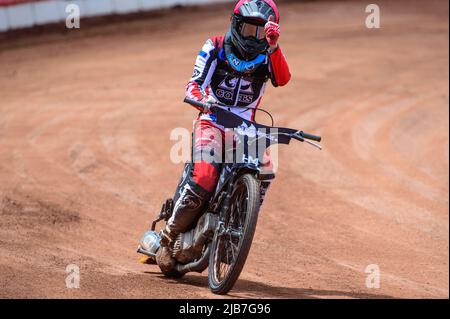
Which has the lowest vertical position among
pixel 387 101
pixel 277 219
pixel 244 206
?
pixel 387 101

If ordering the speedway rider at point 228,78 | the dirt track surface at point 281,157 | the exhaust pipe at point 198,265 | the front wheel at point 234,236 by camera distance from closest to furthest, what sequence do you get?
the front wheel at point 234,236, the speedway rider at point 228,78, the exhaust pipe at point 198,265, the dirt track surface at point 281,157

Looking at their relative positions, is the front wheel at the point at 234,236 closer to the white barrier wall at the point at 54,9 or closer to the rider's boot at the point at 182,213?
the rider's boot at the point at 182,213

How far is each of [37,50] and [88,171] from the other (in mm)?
8225

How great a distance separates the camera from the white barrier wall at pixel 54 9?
2117cm

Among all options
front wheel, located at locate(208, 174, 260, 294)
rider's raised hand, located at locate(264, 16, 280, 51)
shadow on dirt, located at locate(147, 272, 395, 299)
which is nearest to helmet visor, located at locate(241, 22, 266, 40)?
rider's raised hand, located at locate(264, 16, 280, 51)

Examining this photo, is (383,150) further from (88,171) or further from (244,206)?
(244,206)

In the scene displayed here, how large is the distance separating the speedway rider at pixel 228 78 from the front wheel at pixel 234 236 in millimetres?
353

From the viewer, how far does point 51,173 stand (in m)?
12.4

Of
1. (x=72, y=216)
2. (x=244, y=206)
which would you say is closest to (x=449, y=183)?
(x=72, y=216)

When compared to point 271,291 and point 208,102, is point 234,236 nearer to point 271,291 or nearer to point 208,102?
point 271,291

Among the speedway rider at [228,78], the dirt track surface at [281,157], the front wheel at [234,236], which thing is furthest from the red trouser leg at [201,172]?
the dirt track surface at [281,157]

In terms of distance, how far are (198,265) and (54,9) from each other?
15.6 metres

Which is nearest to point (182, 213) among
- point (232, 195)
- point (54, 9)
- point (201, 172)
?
point (201, 172)

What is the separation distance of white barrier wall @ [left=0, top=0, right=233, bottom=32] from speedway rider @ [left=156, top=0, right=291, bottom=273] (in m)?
14.4
